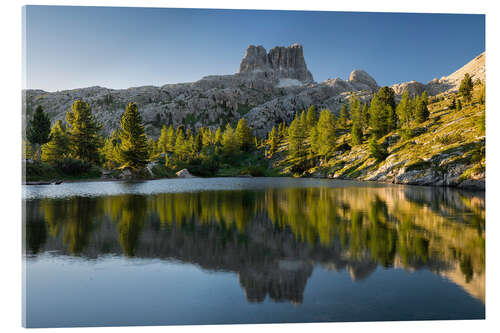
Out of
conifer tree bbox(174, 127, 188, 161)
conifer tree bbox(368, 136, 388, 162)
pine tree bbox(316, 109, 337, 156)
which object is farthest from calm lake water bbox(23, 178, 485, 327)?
conifer tree bbox(174, 127, 188, 161)

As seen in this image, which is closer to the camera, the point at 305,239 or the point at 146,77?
the point at 305,239

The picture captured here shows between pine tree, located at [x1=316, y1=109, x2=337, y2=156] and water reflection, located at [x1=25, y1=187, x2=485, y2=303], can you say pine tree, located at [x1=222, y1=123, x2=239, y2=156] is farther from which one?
water reflection, located at [x1=25, y1=187, x2=485, y2=303]

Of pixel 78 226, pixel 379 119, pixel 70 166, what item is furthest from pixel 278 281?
pixel 379 119

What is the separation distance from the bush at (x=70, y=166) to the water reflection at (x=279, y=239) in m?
45.4

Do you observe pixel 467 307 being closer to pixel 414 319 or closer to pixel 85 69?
pixel 414 319

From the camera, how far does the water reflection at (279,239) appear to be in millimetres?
12523

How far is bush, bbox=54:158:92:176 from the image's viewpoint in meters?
68.4

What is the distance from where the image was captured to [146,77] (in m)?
24.9

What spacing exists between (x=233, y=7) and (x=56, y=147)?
78.5 m

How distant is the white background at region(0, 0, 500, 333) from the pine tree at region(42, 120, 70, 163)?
7185cm
